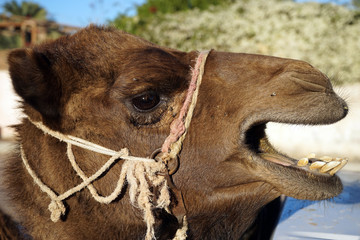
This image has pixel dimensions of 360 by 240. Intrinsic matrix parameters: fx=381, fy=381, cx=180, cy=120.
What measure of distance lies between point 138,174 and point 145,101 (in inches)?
16.6

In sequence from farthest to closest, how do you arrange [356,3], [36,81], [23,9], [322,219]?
[23,9] → [356,3] → [322,219] → [36,81]

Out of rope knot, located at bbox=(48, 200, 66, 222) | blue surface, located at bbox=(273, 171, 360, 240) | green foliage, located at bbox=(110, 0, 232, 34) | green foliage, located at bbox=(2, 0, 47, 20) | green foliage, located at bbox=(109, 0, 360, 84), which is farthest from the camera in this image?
green foliage, located at bbox=(2, 0, 47, 20)

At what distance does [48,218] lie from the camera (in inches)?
88.9

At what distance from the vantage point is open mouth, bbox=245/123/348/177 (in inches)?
87.4

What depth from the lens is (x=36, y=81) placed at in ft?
6.87

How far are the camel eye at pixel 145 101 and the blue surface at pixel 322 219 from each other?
1084mm

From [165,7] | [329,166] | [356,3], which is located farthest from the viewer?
[165,7]

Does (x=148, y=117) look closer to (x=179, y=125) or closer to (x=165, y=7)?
(x=179, y=125)

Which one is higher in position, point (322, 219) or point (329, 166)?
point (329, 166)

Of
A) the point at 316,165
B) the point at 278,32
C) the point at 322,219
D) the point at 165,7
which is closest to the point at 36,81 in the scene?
the point at 316,165

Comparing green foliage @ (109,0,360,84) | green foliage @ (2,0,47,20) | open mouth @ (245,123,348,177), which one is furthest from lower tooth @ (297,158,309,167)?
green foliage @ (2,0,47,20)

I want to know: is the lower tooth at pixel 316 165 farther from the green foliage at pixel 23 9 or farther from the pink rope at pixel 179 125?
the green foliage at pixel 23 9

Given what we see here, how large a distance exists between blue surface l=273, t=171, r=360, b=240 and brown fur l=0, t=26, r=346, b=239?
279 mm

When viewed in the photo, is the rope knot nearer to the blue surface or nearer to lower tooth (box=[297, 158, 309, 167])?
the blue surface
